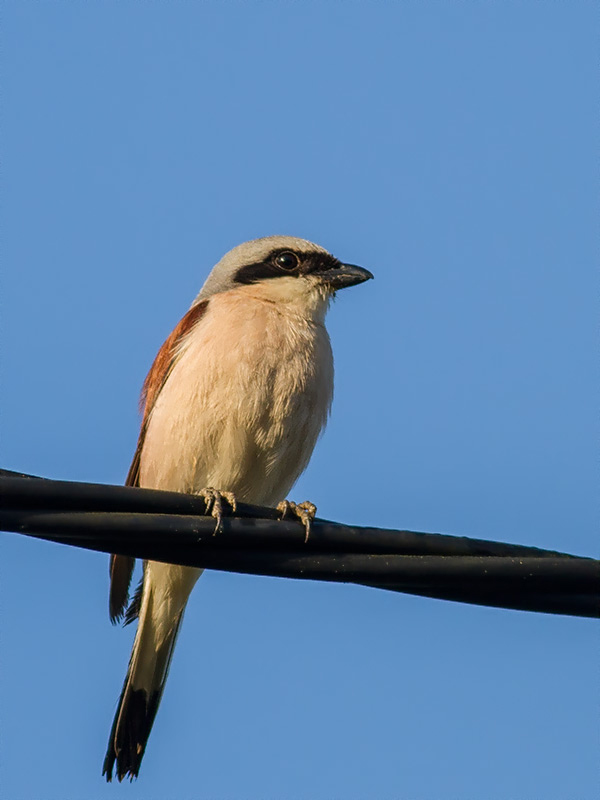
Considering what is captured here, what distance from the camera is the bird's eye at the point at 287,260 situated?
6387 millimetres

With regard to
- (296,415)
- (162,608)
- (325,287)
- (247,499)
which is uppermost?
(325,287)

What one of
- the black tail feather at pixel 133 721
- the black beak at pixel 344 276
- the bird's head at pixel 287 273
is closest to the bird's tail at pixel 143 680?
the black tail feather at pixel 133 721

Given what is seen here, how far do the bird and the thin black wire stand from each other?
51.6 inches

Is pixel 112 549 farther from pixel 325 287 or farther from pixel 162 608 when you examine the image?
pixel 325 287

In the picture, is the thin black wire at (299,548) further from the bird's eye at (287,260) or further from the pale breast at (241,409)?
the bird's eye at (287,260)

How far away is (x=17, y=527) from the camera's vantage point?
3090mm

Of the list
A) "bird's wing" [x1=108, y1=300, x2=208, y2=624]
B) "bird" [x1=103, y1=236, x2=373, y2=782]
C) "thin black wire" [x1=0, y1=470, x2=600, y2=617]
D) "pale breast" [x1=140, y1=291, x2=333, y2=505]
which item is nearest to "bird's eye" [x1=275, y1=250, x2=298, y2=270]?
"bird" [x1=103, y1=236, x2=373, y2=782]

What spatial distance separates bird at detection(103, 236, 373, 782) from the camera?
523 cm

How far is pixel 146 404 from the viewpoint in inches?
231

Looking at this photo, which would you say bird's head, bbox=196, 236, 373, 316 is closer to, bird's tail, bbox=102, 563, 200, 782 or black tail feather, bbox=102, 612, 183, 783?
bird's tail, bbox=102, 563, 200, 782

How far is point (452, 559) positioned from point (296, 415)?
7.21ft

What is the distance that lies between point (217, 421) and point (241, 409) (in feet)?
0.43

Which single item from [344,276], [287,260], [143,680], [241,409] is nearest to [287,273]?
[287,260]

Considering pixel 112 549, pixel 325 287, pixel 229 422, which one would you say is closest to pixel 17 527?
pixel 112 549
